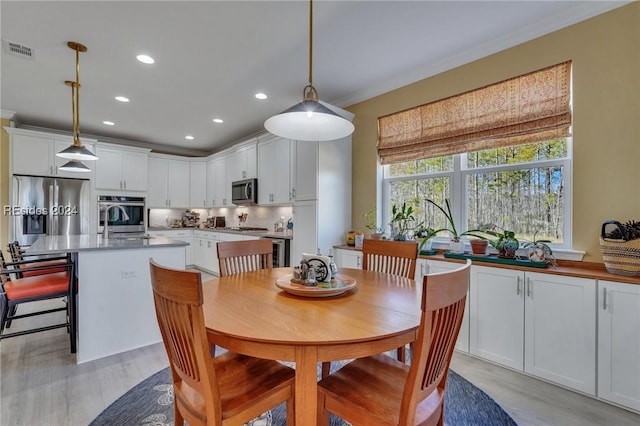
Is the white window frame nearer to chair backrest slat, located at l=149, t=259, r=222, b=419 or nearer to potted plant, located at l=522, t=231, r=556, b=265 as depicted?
potted plant, located at l=522, t=231, r=556, b=265

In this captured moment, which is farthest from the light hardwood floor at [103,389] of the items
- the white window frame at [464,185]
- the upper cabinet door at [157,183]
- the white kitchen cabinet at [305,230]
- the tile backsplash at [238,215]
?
the upper cabinet door at [157,183]

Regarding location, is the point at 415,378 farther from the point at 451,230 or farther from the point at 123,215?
the point at 123,215

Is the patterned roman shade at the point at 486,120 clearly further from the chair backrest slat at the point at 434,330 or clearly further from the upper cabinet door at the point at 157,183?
the upper cabinet door at the point at 157,183

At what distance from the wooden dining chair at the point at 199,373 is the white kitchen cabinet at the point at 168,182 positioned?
5518 mm

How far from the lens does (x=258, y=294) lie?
1.54 m

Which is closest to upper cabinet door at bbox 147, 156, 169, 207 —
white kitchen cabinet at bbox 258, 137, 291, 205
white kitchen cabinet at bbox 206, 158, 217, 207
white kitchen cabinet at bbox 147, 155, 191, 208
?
white kitchen cabinet at bbox 147, 155, 191, 208

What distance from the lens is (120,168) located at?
5457 millimetres

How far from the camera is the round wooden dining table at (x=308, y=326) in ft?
3.40

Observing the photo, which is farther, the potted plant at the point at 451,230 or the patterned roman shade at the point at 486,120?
the potted plant at the point at 451,230

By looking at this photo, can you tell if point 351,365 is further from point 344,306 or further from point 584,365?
point 584,365

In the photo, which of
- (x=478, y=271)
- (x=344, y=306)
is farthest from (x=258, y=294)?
(x=478, y=271)

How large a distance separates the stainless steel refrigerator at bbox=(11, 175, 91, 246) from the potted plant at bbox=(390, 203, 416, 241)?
4.92 m

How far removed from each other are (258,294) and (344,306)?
1.51ft

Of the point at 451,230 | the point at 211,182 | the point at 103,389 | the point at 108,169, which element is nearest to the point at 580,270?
the point at 451,230
